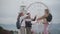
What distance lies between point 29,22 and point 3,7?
1.02 feet

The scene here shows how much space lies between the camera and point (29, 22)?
1.39 m

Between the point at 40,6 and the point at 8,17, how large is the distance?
34cm

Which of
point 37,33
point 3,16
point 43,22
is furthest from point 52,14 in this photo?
point 3,16

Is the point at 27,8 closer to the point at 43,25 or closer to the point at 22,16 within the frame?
the point at 22,16

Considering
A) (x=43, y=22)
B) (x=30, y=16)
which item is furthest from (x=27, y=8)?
(x=43, y=22)

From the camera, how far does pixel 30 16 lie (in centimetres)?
139

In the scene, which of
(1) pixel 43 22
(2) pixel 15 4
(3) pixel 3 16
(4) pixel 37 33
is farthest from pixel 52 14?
Result: (3) pixel 3 16

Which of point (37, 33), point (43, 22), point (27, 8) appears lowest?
point (37, 33)

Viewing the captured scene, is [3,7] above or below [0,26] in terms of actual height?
above

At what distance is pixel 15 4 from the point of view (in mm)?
1420

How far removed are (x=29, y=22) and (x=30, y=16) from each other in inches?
2.4

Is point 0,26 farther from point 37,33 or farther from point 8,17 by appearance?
point 37,33

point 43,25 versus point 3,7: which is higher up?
point 3,7

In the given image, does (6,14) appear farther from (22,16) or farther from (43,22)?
(43,22)
